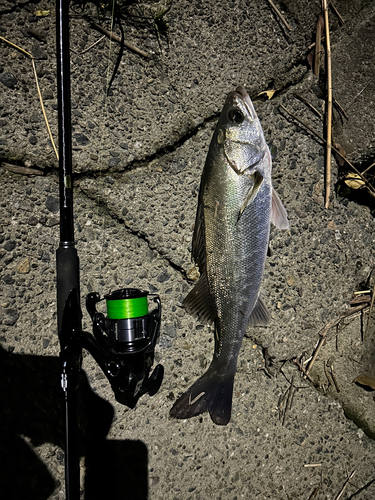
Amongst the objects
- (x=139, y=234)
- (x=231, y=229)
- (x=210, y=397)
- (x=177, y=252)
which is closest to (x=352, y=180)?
(x=231, y=229)

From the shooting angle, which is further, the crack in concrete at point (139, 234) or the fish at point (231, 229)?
the crack in concrete at point (139, 234)

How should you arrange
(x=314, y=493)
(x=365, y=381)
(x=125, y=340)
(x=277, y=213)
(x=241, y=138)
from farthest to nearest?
1. (x=365, y=381)
2. (x=314, y=493)
3. (x=277, y=213)
4. (x=241, y=138)
5. (x=125, y=340)

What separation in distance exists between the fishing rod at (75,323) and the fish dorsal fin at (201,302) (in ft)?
0.89

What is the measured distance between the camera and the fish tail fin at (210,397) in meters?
1.95

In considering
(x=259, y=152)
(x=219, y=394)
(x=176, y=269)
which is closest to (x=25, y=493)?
(x=219, y=394)

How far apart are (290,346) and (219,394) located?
0.61 meters

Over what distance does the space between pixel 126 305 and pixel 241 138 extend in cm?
109

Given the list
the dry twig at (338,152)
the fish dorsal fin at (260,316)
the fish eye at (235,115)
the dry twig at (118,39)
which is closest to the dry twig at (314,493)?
the fish dorsal fin at (260,316)

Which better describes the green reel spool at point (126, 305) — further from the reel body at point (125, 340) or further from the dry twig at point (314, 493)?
the dry twig at point (314, 493)

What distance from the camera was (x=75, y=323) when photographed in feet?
5.68

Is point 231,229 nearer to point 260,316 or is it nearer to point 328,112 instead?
point 260,316

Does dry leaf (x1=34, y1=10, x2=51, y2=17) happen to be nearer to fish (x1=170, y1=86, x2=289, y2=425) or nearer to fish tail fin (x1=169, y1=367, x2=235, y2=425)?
fish (x1=170, y1=86, x2=289, y2=425)

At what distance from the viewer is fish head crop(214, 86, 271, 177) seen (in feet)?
5.92

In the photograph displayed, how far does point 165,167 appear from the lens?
2082 mm
